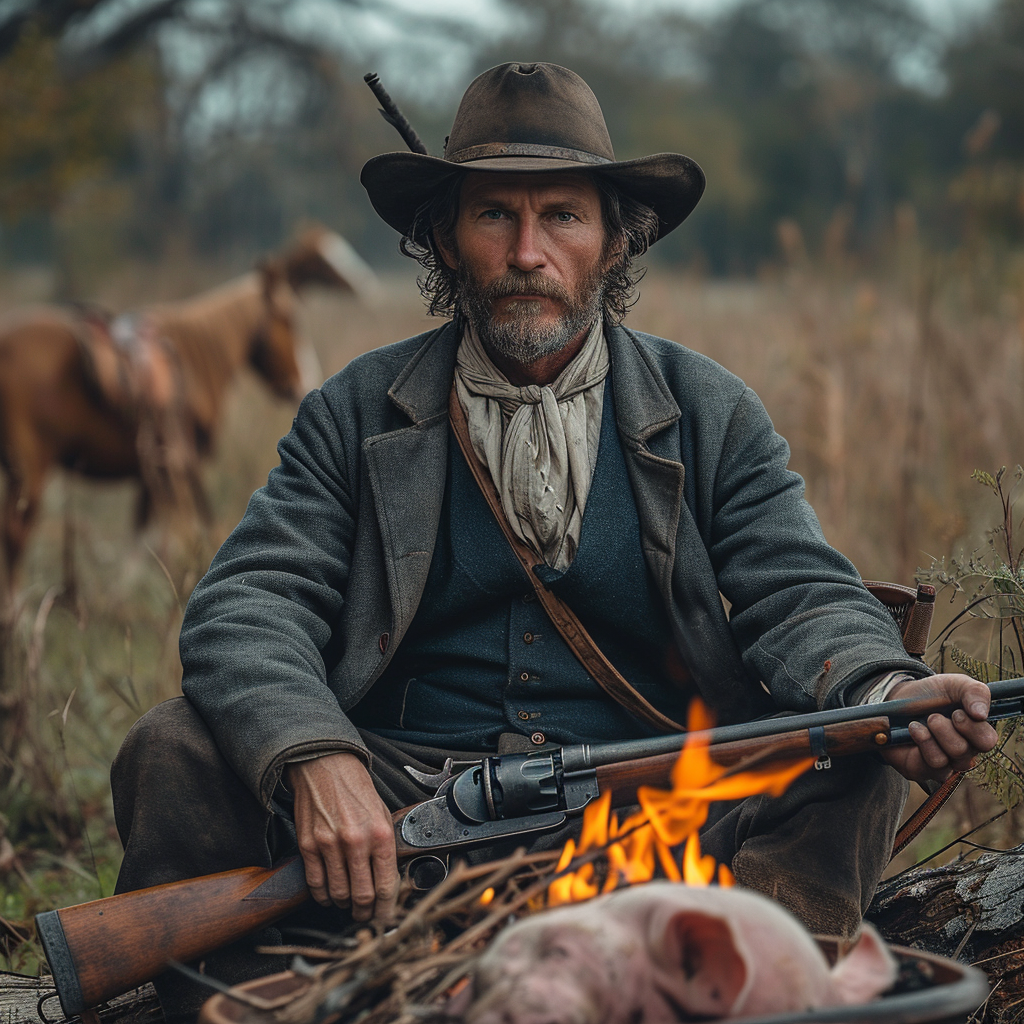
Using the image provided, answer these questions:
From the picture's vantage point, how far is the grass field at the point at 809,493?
152 inches

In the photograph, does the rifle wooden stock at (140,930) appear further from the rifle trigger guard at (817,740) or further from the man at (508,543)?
the rifle trigger guard at (817,740)

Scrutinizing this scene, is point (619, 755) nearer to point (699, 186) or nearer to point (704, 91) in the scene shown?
point (699, 186)

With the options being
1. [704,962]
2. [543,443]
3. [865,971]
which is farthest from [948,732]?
[543,443]

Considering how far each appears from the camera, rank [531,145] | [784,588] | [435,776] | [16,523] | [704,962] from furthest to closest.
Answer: [16,523] → [531,145] → [784,588] → [435,776] → [704,962]

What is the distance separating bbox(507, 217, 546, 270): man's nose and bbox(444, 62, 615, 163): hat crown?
19 cm

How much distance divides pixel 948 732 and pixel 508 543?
118 cm

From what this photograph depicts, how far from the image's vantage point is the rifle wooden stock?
2121 mm

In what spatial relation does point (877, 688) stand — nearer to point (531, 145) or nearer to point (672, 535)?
point (672, 535)

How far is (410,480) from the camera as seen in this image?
2.90m

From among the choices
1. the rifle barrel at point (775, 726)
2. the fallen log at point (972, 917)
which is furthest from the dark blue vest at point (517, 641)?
the fallen log at point (972, 917)

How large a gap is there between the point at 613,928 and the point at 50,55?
460 inches

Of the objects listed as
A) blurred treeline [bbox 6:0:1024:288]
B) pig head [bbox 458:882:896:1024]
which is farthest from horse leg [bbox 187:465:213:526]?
pig head [bbox 458:882:896:1024]

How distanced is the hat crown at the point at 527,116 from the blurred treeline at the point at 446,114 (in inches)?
95.0

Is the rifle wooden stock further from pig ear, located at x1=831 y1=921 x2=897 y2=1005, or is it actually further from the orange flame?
pig ear, located at x1=831 y1=921 x2=897 y2=1005
